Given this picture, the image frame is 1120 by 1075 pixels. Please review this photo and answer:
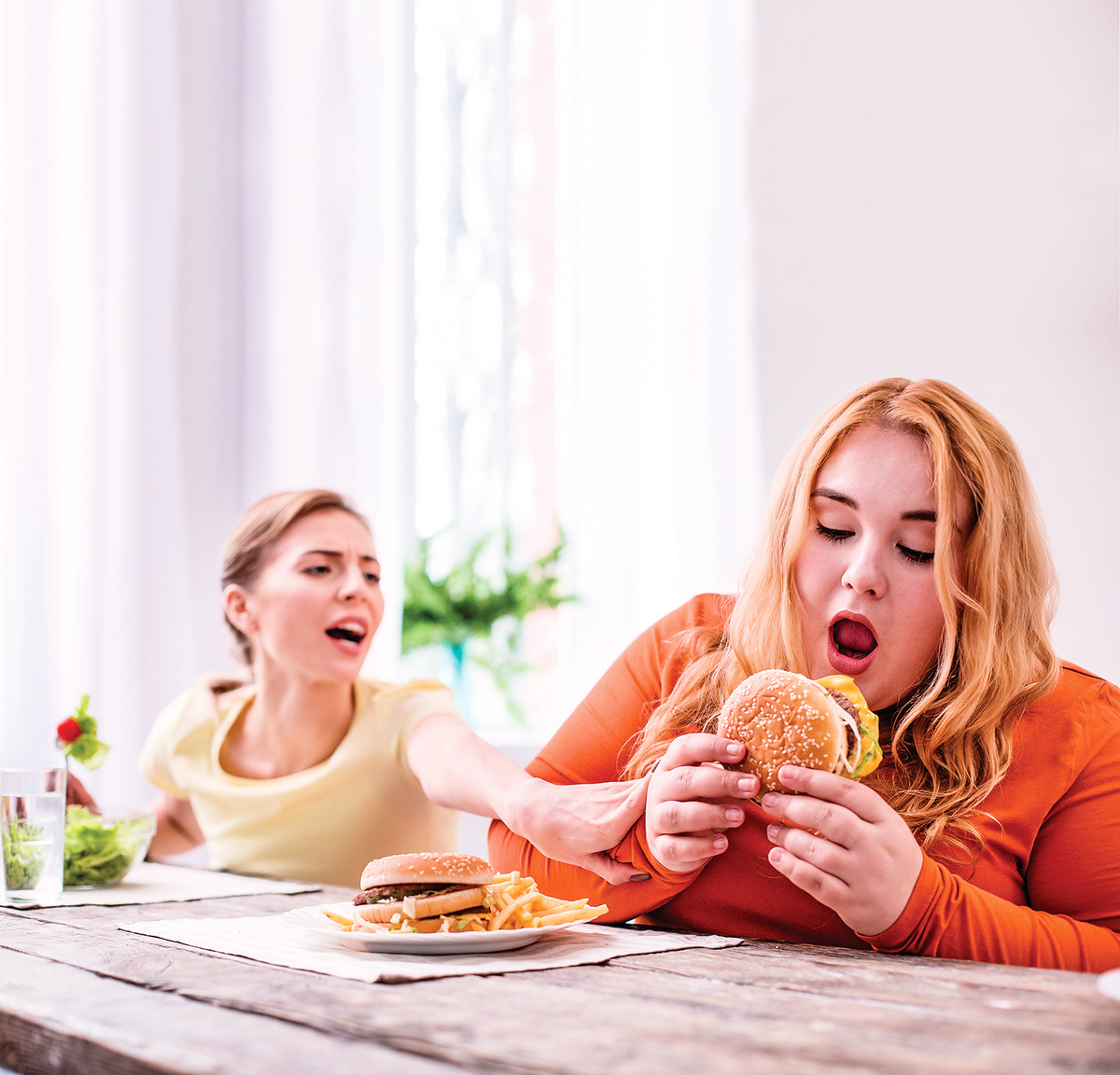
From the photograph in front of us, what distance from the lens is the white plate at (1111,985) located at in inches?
31.7

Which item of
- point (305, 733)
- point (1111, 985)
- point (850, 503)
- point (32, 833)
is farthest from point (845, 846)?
point (305, 733)

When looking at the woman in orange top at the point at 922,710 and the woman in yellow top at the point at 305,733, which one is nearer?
the woman in orange top at the point at 922,710

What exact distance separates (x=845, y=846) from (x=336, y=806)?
45.0 inches

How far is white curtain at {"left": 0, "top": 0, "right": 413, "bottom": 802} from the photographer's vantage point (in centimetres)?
286

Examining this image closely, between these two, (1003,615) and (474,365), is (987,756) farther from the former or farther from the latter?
(474,365)

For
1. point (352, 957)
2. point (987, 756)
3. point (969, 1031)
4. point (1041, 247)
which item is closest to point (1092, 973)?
point (987, 756)

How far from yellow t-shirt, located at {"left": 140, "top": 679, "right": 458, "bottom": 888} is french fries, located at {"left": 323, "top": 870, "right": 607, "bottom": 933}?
2.50 feet

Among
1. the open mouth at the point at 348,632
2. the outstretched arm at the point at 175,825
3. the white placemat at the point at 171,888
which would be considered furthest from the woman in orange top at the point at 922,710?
the outstretched arm at the point at 175,825

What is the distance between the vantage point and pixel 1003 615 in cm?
134

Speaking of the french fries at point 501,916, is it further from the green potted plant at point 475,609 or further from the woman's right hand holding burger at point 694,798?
the green potted plant at point 475,609

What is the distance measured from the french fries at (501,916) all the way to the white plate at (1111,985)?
0.48 meters

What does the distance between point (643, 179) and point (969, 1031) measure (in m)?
3.12

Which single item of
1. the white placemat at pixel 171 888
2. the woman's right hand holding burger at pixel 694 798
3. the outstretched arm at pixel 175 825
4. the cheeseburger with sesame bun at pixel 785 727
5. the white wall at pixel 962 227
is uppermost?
the white wall at pixel 962 227

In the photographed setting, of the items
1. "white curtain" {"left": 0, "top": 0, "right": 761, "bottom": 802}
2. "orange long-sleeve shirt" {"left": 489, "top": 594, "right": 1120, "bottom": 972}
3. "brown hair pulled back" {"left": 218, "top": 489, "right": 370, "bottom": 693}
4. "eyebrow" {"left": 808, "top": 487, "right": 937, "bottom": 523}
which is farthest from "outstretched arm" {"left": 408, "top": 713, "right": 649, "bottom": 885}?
"white curtain" {"left": 0, "top": 0, "right": 761, "bottom": 802}
